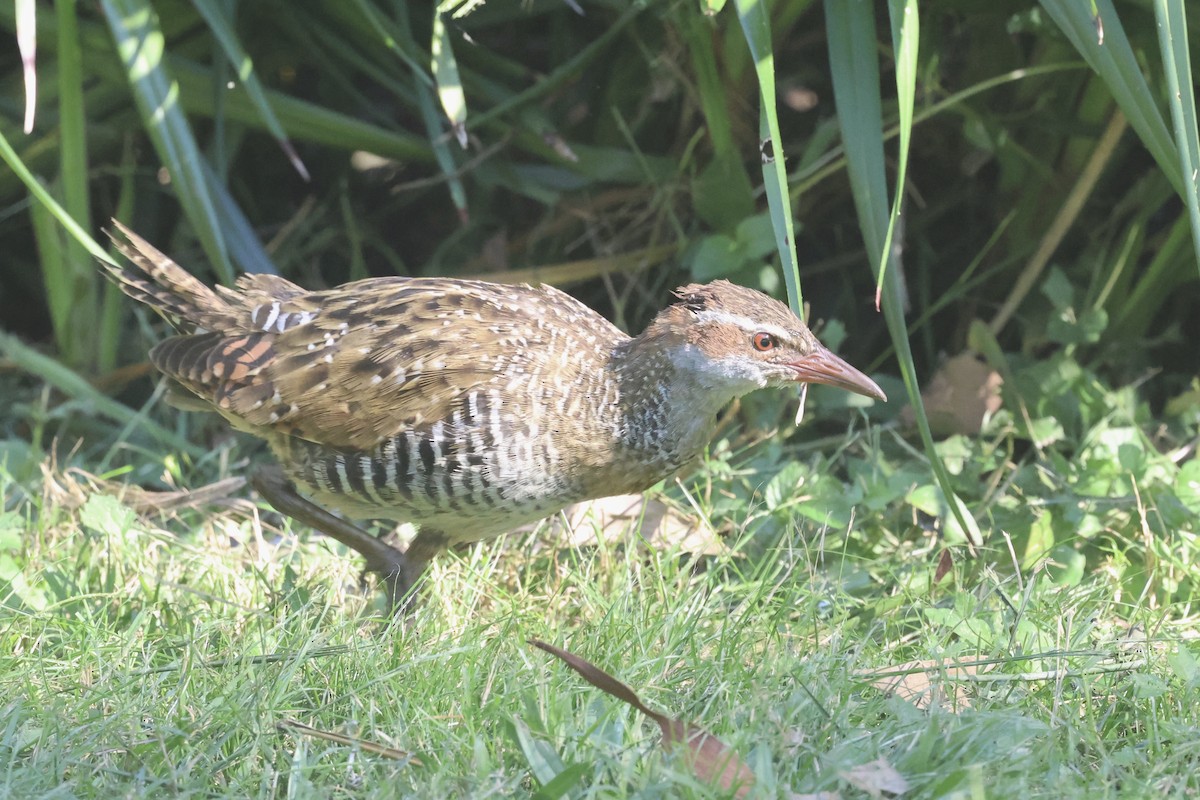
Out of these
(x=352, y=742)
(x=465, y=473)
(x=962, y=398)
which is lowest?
(x=962, y=398)

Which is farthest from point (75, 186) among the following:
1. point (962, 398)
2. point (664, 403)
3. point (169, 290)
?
point (962, 398)

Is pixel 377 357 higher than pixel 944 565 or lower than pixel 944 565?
higher

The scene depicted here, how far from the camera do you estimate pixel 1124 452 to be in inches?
147

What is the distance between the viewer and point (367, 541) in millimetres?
3484

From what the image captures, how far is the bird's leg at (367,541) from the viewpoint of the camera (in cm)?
346

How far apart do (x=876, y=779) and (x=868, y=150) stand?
152cm

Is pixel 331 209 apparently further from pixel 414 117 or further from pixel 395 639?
pixel 395 639

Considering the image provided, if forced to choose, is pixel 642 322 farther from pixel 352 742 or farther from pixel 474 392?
pixel 352 742

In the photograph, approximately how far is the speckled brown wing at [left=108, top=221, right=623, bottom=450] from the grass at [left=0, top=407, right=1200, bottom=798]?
43 centimetres

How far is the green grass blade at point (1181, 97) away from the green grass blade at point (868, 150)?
62 cm

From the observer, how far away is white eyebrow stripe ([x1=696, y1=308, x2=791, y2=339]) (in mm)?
3184

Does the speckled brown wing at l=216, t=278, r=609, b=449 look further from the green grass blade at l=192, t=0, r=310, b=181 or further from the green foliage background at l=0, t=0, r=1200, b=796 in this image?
the green grass blade at l=192, t=0, r=310, b=181

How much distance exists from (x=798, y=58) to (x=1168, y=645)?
98.6 inches

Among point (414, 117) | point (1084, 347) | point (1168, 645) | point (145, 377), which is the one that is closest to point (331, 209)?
point (414, 117)
